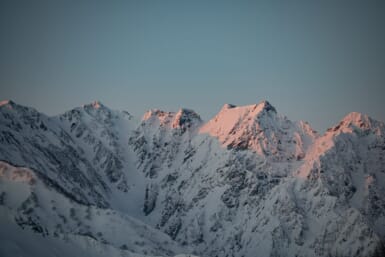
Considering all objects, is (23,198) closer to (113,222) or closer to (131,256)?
(113,222)

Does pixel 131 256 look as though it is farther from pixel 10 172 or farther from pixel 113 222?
pixel 10 172

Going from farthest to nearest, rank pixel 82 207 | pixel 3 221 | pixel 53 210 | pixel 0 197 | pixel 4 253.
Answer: pixel 82 207
pixel 53 210
pixel 0 197
pixel 3 221
pixel 4 253

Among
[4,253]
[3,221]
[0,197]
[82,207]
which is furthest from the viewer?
[82,207]

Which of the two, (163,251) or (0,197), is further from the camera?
(163,251)

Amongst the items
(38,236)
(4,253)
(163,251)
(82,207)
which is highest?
(82,207)

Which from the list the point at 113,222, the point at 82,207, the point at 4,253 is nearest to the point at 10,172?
the point at 82,207

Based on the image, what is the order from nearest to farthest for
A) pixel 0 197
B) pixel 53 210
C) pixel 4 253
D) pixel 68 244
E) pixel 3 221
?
1. pixel 4 253
2. pixel 3 221
3. pixel 68 244
4. pixel 0 197
5. pixel 53 210

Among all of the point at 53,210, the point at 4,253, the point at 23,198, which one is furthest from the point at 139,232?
the point at 4,253

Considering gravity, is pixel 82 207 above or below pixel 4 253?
above

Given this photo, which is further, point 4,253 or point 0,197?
point 0,197
